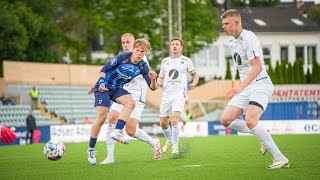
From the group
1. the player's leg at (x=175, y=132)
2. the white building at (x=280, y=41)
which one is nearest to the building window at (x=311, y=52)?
the white building at (x=280, y=41)

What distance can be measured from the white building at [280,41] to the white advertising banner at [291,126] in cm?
3304

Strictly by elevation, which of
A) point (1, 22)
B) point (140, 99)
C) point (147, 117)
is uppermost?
point (1, 22)

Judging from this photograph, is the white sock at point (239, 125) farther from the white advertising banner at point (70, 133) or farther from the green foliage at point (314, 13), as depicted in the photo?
the green foliage at point (314, 13)

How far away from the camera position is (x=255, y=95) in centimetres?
1227

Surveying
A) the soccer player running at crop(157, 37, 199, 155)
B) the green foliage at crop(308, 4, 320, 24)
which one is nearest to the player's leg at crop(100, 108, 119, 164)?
the soccer player running at crop(157, 37, 199, 155)

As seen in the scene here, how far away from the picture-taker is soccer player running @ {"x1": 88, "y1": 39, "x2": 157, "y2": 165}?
14281 mm

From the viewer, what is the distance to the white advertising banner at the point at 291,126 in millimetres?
36688

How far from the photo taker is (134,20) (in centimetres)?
6338

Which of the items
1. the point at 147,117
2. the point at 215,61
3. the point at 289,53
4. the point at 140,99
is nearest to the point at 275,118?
the point at 147,117

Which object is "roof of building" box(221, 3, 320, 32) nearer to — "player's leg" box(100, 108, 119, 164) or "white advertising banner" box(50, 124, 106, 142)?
"white advertising banner" box(50, 124, 106, 142)

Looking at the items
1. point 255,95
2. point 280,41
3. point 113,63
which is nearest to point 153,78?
point 113,63

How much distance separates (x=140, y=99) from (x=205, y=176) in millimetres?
5025

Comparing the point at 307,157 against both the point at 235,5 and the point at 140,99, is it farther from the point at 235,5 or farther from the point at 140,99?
the point at 235,5

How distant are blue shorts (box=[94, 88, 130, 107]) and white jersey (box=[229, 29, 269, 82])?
2843 mm
